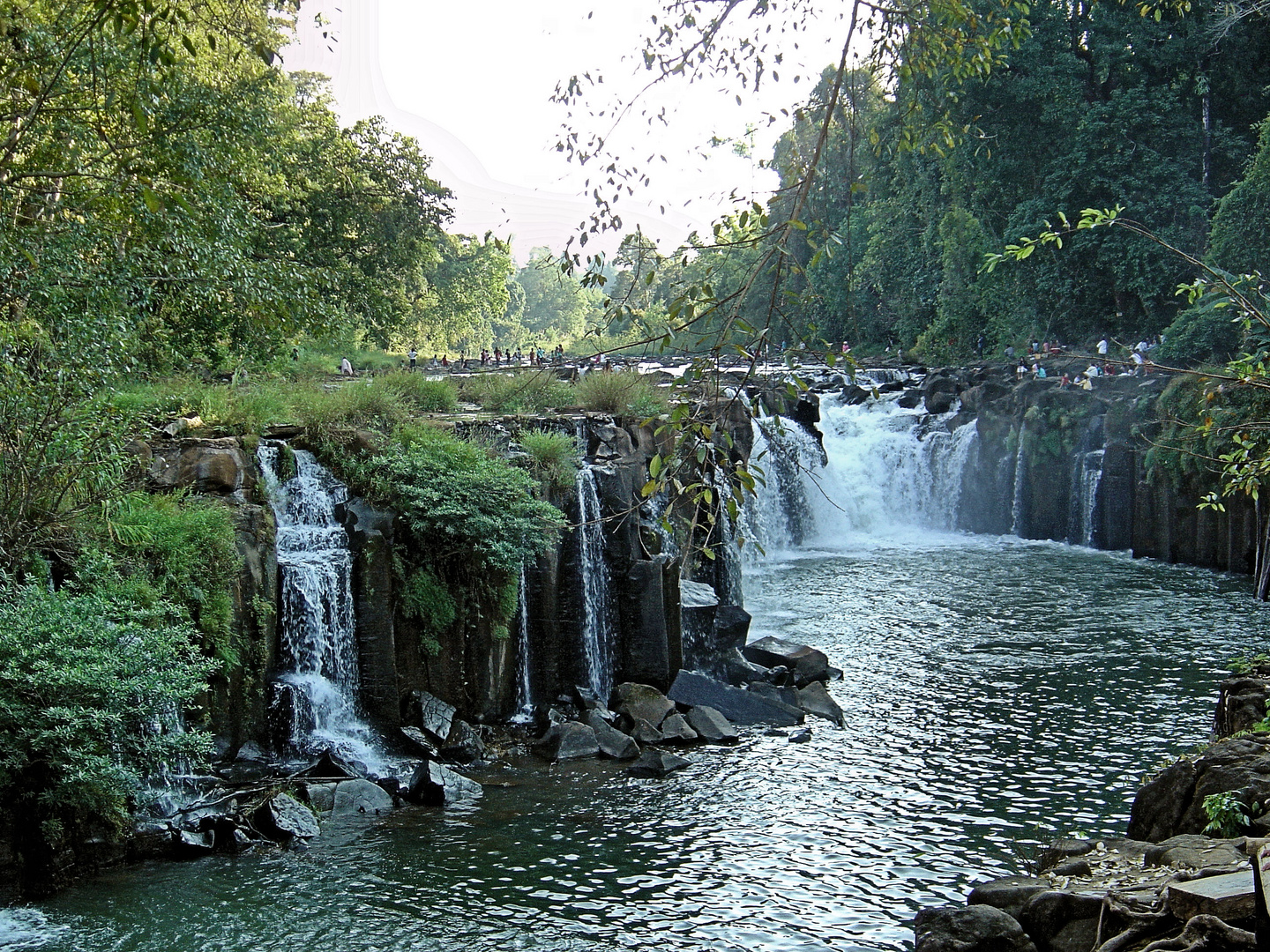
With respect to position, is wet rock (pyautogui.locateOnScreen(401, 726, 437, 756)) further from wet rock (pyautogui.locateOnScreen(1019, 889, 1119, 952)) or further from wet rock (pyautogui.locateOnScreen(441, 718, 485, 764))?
wet rock (pyautogui.locateOnScreen(1019, 889, 1119, 952))

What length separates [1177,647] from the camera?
15.6 m

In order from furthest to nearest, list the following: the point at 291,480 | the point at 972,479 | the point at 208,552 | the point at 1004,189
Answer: the point at 1004,189 < the point at 972,479 < the point at 291,480 < the point at 208,552

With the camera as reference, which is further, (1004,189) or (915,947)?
(1004,189)

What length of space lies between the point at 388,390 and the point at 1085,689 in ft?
33.1

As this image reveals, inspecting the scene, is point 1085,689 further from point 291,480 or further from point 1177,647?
point 291,480

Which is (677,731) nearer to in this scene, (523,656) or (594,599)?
(523,656)

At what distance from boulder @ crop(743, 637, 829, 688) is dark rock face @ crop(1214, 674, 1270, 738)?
18.5 ft

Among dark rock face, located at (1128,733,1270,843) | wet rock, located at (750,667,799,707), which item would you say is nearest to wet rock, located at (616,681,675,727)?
wet rock, located at (750,667,799,707)

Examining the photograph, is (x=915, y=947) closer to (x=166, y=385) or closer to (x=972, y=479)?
(x=166, y=385)

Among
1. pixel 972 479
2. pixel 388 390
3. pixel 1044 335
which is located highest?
pixel 1044 335

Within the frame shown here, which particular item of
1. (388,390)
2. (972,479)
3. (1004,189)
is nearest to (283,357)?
(388,390)

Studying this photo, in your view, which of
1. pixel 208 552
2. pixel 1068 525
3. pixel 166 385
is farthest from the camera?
pixel 1068 525

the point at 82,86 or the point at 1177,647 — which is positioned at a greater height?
the point at 82,86

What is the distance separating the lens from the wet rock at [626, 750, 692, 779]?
36.3ft
